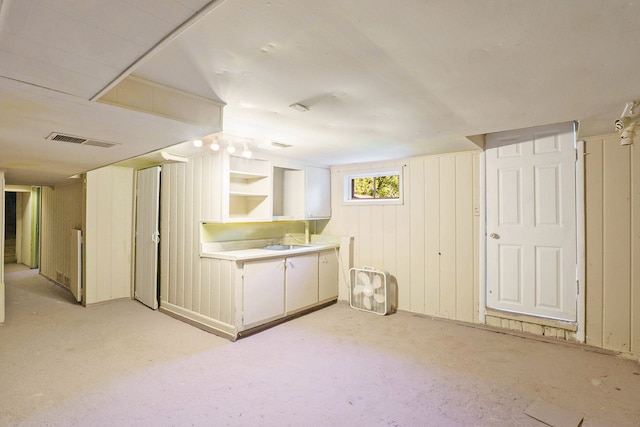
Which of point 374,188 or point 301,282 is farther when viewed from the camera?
point 374,188

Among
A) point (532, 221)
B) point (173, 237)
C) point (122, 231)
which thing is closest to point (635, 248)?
point (532, 221)

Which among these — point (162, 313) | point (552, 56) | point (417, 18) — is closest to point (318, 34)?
point (417, 18)

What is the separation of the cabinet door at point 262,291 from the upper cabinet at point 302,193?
0.97 meters

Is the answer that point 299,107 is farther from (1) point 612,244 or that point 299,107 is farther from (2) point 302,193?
(1) point 612,244

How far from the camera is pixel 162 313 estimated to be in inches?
159

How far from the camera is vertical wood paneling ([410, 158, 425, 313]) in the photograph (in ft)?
13.2

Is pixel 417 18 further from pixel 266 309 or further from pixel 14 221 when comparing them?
pixel 14 221

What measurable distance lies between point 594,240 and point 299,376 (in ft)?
9.59

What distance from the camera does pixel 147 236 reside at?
436 centimetres

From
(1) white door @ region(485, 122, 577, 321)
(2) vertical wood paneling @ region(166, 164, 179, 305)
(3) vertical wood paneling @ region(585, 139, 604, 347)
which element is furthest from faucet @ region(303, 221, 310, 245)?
(3) vertical wood paneling @ region(585, 139, 604, 347)

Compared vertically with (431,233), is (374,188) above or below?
above

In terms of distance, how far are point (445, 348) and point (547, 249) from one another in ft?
4.67

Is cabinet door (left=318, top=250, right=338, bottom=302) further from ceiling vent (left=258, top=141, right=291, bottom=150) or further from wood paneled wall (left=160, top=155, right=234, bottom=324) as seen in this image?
ceiling vent (left=258, top=141, right=291, bottom=150)

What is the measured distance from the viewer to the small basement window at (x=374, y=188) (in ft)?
14.2
